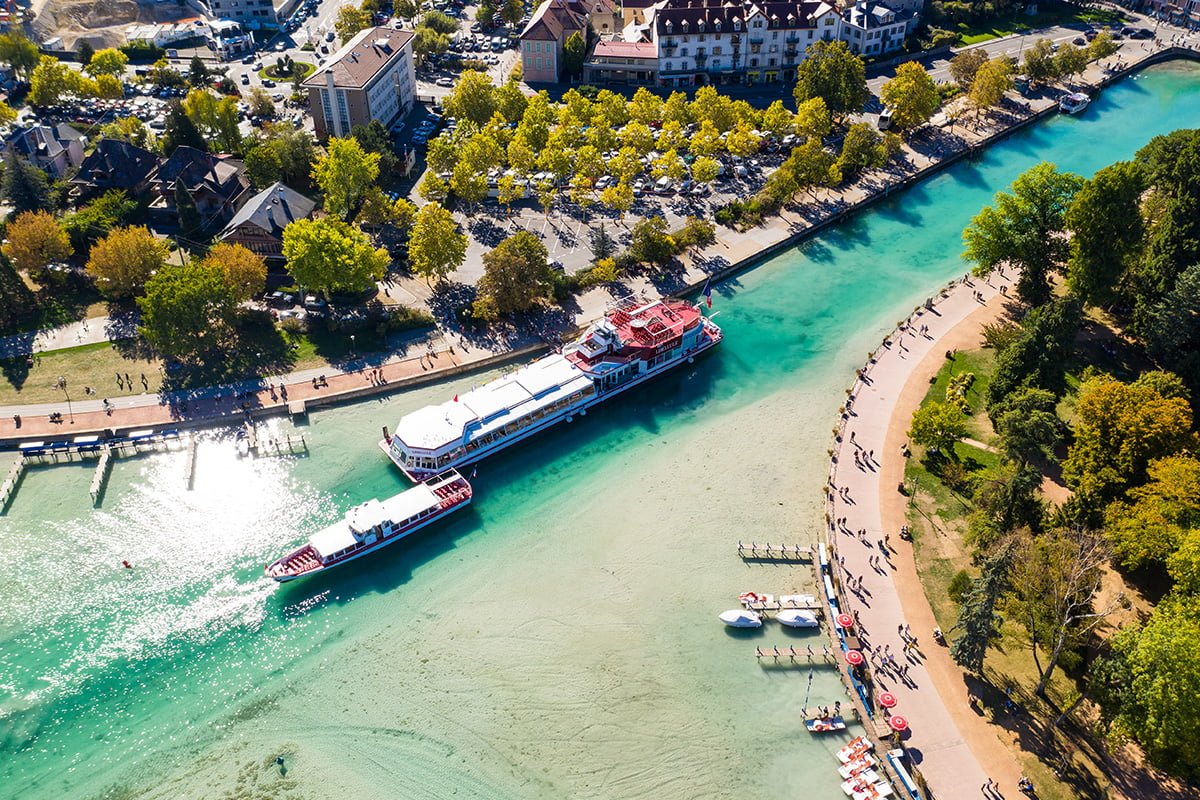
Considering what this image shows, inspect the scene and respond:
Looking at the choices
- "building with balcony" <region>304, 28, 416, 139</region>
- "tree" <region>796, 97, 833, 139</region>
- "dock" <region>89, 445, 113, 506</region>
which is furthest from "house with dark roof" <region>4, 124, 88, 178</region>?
"tree" <region>796, 97, 833, 139</region>

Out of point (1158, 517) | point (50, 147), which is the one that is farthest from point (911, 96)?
point (50, 147)

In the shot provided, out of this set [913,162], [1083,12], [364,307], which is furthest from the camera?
[1083,12]

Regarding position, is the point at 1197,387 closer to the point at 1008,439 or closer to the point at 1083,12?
the point at 1008,439

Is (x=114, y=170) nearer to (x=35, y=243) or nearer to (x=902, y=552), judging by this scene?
(x=35, y=243)

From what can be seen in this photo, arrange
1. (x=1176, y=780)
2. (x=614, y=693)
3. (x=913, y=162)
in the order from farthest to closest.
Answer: (x=913, y=162) → (x=614, y=693) → (x=1176, y=780)

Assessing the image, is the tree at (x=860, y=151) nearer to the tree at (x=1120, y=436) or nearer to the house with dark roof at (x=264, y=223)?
the tree at (x=1120, y=436)

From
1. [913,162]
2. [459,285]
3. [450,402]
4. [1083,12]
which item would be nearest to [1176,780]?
[450,402]
